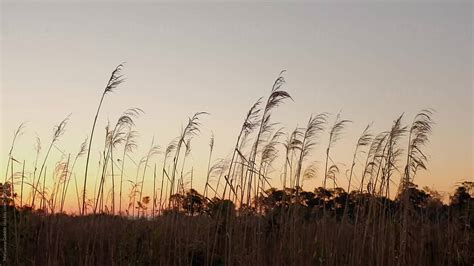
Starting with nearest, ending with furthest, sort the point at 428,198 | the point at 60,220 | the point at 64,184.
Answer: the point at 60,220 → the point at 64,184 → the point at 428,198

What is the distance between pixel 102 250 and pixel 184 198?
1.17 meters

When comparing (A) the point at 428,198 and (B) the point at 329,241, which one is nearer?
(B) the point at 329,241

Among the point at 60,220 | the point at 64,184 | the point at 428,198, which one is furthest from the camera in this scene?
the point at 428,198

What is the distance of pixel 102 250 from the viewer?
19.6 ft

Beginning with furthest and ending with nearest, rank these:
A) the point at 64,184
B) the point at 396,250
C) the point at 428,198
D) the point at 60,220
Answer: the point at 428,198 < the point at 64,184 < the point at 60,220 < the point at 396,250

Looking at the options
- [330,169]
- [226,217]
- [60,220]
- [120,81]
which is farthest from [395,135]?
[60,220]

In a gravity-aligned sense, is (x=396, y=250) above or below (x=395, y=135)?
below

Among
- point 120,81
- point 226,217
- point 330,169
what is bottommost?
point 226,217

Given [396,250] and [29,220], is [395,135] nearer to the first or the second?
[396,250]

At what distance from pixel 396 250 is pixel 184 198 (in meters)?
2.33

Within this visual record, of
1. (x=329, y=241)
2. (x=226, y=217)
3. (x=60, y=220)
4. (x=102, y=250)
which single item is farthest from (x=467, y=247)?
(x=60, y=220)

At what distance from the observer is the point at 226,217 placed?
5.85 meters

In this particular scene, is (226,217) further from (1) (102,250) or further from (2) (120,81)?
(2) (120,81)

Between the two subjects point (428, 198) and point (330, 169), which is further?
point (428, 198)
